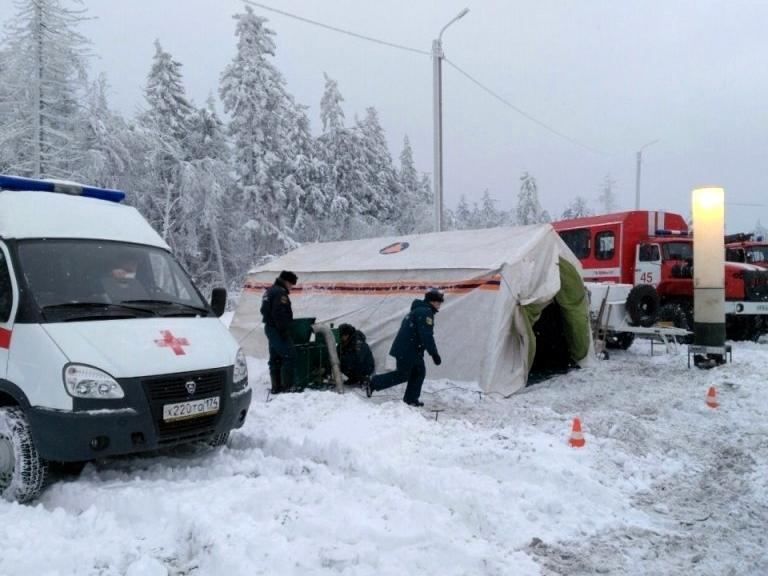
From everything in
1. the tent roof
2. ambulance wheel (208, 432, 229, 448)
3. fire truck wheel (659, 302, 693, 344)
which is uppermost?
the tent roof

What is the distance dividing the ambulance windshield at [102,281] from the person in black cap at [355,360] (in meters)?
3.94

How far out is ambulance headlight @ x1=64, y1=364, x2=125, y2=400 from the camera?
4.51 metres

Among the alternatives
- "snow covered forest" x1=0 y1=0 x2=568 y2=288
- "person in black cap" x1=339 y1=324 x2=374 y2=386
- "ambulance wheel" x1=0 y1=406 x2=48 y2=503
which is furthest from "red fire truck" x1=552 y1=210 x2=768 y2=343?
"snow covered forest" x1=0 y1=0 x2=568 y2=288

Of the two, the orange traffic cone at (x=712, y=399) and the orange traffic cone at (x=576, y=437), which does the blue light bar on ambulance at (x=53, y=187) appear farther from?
the orange traffic cone at (x=712, y=399)

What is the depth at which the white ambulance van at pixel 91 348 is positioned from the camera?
4543 mm

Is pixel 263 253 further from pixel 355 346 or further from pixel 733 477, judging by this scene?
pixel 733 477

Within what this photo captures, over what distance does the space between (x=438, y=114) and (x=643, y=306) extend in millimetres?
7830

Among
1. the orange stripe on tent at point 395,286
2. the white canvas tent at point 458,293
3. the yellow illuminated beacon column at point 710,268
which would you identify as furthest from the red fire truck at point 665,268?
the orange stripe on tent at point 395,286

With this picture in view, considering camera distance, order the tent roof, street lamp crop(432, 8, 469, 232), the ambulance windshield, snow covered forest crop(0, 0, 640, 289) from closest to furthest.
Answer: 1. the ambulance windshield
2. the tent roof
3. street lamp crop(432, 8, 469, 232)
4. snow covered forest crop(0, 0, 640, 289)

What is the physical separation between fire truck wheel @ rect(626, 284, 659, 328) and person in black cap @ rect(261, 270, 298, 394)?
26.2 ft

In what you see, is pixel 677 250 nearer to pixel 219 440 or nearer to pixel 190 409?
pixel 219 440

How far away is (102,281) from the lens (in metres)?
5.55

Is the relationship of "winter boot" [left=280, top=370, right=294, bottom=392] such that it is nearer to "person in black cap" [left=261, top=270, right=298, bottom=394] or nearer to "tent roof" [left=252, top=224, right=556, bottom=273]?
"person in black cap" [left=261, top=270, right=298, bottom=394]

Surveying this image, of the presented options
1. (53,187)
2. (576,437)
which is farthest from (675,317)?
(53,187)
